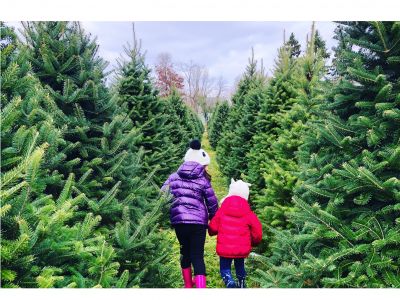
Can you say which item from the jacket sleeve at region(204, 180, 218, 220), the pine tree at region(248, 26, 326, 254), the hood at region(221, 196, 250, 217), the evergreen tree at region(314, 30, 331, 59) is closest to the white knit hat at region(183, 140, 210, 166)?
the jacket sleeve at region(204, 180, 218, 220)

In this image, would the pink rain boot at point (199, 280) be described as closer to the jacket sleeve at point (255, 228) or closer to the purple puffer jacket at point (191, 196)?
the purple puffer jacket at point (191, 196)

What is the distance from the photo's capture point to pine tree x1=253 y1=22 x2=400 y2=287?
315 cm

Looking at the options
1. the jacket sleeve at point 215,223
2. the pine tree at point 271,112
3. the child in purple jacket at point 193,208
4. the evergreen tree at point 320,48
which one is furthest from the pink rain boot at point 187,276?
the evergreen tree at point 320,48

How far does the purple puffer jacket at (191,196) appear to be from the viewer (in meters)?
4.93

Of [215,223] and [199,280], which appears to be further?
[215,223]

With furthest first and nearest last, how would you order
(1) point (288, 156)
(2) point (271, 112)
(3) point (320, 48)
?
(2) point (271, 112), (3) point (320, 48), (1) point (288, 156)

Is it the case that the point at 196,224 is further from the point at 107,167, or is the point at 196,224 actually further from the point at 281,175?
the point at 281,175

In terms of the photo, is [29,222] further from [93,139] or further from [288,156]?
[288,156]

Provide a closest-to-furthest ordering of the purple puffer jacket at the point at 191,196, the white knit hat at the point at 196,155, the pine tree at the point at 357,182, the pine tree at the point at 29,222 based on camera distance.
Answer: the pine tree at the point at 29,222 → the pine tree at the point at 357,182 → the purple puffer jacket at the point at 191,196 → the white knit hat at the point at 196,155

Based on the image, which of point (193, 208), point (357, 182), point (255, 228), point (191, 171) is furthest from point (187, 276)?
point (357, 182)

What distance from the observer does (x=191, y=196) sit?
196 inches

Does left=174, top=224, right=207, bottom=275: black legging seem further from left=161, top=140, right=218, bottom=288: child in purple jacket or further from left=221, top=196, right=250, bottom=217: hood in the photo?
left=221, top=196, right=250, bottom=217: hood

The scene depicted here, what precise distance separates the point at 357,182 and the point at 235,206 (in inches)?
76.3

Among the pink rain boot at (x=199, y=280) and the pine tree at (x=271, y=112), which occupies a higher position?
the pine tree at (x=271, y=112)
